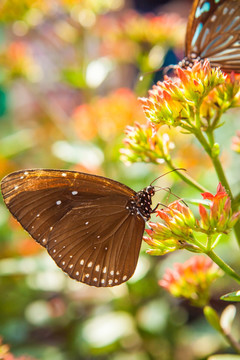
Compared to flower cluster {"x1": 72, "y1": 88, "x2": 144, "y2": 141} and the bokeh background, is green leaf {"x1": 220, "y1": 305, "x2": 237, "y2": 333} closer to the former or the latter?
the bokeh background

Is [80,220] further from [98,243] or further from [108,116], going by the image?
[108,116]

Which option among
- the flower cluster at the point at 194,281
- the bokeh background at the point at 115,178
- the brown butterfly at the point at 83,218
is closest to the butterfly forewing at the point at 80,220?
the brown butterfly at the point at 83,218

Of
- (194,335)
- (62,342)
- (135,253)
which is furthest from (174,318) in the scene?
(135,253)

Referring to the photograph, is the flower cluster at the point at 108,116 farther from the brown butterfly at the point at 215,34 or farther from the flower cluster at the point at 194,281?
the flower cluster at the point at 194,281

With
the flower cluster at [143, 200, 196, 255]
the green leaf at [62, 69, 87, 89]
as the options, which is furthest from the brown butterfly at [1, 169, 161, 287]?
the green leaf at [62, 69, 87, 89]

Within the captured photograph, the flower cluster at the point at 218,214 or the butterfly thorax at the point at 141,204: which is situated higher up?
the butterfly thorax at the point at 141,204

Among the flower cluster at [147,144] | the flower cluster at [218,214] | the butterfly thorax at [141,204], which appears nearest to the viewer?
the flower cluster at [218,214]

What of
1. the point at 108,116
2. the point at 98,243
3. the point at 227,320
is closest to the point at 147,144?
the point at 98,243

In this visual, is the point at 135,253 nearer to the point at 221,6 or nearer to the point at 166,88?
the point at 166,88
